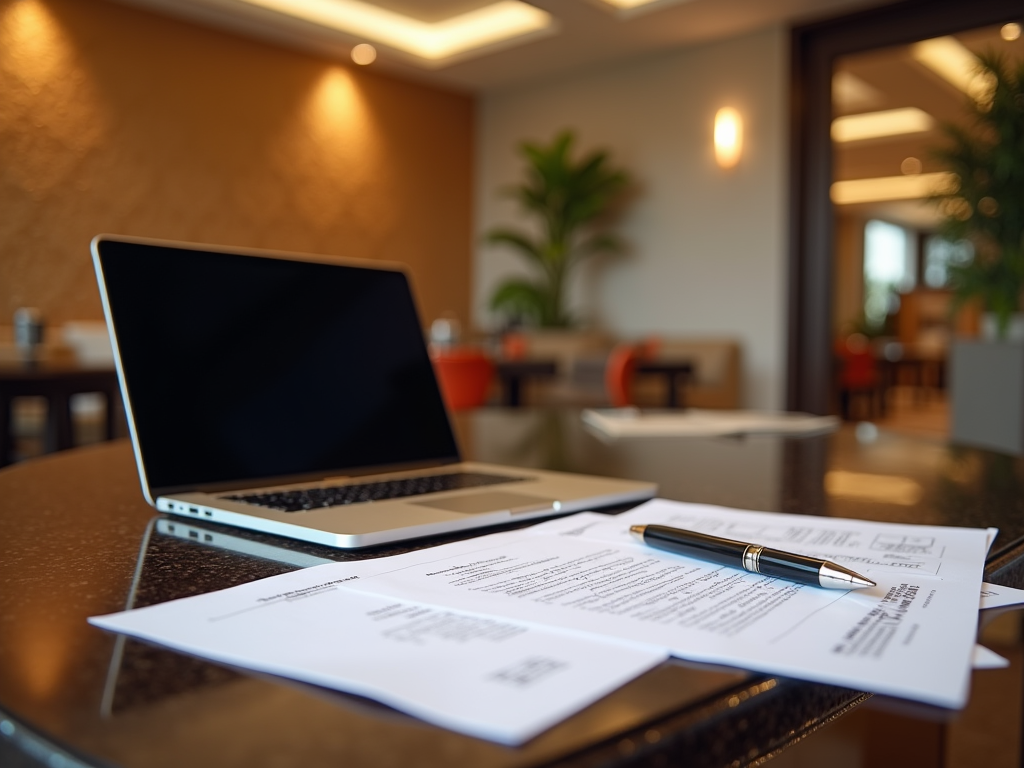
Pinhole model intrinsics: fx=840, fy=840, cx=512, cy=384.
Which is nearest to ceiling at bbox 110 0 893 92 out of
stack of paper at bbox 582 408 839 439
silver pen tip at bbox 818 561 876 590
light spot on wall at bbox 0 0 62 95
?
light spot on wall at bbox 0 0 62 95

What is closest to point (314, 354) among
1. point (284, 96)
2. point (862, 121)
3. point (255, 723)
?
point (255, 723)

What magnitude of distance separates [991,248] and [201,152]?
4.99 meters

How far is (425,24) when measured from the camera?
19.7 feet

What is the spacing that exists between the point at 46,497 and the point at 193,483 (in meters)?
0.16

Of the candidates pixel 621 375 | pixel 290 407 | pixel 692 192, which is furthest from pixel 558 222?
pixel 290 407

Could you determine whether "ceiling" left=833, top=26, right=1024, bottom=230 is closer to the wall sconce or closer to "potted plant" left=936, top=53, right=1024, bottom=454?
"potted plant" left=936, top=53, right=1024, bottom=454

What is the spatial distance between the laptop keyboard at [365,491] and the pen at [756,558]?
233 millimetres

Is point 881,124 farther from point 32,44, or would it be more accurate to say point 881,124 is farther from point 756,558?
point 756,558

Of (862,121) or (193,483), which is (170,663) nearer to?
(193,483)

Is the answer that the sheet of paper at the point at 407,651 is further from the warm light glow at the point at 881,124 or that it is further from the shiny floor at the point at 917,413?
the warm light glow at the point at 881,124

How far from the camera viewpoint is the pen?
0.41 metres

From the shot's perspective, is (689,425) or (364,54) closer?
(689,425)

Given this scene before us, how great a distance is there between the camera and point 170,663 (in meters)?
0.32

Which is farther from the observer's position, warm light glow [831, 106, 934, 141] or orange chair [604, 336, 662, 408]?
warm light glow [831, 106, 934, 141]
